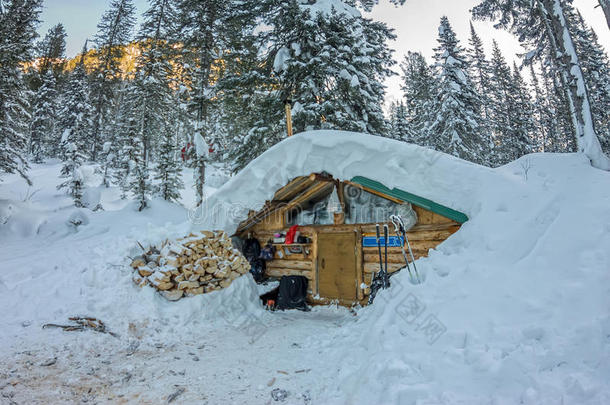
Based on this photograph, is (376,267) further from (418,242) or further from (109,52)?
(109,52)

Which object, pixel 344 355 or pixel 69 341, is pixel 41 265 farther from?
pixel 344 355

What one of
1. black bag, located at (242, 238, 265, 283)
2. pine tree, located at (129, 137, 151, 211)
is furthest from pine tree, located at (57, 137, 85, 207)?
black bag, located at (242, 238, 265, 283)

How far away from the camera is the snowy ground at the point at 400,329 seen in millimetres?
2680

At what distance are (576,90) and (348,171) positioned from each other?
6.24m

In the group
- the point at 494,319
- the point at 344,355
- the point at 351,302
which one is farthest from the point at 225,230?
the point at 494,319

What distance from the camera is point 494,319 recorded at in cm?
321

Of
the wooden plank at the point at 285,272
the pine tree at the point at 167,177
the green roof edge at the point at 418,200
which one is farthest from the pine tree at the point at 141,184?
the green roof edge at the point at 418,200

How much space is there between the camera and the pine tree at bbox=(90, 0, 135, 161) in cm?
2378

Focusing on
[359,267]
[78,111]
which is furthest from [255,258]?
[78,111]

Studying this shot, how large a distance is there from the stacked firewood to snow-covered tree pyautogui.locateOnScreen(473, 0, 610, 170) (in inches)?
302

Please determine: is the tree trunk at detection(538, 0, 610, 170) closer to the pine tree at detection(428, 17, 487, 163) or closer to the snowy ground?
the snowy ground

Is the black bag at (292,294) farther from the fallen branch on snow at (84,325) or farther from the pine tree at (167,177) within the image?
the pine tree at (167,177)

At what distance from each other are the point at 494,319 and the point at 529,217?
6.39 feet

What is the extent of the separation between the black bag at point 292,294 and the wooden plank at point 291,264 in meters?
0.46
